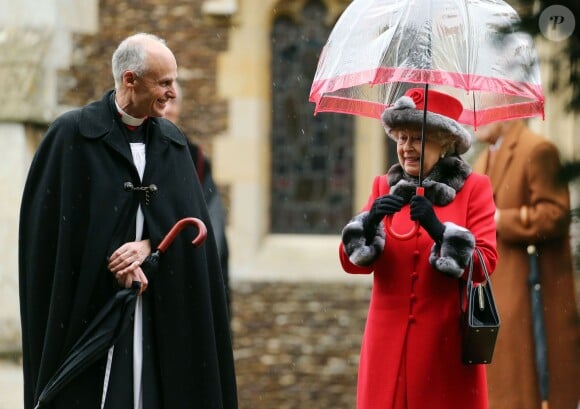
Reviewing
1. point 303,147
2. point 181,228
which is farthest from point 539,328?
point 303,147

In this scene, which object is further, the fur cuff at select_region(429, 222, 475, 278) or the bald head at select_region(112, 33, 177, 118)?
the bald head at select_region(112, 33, 177, 118)

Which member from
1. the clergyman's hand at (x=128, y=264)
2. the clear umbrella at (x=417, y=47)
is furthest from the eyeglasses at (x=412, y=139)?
the clergyman's hand at (x=128, y=264)

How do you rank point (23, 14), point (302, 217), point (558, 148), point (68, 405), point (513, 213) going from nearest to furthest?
point (558, 148)
point (68, 405)
point (513, 213)
point (23, 14)
point (302, 217)

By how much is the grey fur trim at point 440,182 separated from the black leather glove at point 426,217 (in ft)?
0.62

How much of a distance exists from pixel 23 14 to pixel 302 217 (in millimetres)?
2961

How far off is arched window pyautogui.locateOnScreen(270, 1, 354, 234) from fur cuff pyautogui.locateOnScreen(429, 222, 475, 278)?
675 cm

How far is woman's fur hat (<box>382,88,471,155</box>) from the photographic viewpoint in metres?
4.66

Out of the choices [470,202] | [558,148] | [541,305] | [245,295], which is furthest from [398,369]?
[245,295]

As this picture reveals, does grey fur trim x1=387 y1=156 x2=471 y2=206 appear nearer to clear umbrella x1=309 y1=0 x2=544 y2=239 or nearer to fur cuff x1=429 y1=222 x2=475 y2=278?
clear umbrella x1=309 y1=0 x2=544 y2=239

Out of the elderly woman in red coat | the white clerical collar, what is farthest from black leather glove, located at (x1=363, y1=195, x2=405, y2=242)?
the white clerical collar

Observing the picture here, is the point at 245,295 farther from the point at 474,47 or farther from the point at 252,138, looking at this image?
the point at 474,47

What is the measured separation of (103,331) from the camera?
4535 mm

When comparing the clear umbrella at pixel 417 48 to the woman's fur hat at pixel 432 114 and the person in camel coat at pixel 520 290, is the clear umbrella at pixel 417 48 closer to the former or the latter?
the woman's fur hat at pixel 432 114

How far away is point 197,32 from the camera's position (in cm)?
1102
